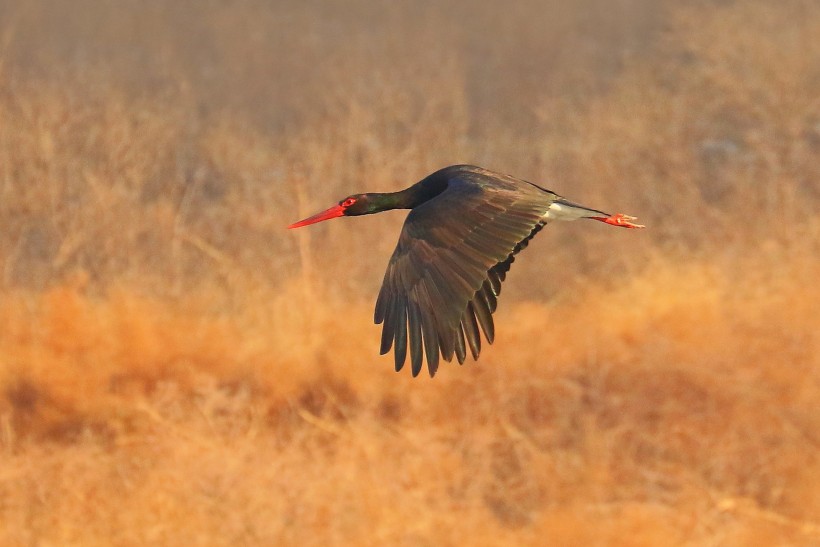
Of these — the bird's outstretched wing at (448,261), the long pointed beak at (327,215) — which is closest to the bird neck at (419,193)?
the long pointed beak at (327,215)

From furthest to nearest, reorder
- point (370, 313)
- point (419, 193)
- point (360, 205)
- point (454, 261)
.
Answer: point (370, 313)
point (360, 205)
point (419, 193)
point (454, 261)

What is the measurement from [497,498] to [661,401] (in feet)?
7.82

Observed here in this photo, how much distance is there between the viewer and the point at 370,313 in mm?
17891

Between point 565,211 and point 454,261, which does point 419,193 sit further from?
point 454,261

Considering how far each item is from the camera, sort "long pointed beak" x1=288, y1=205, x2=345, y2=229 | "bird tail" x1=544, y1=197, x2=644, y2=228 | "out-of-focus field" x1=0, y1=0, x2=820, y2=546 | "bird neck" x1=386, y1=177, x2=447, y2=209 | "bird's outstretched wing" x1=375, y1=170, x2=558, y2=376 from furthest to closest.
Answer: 1. "out-of-focus field" x1=0, y1=0, x2=820, y2=546
2. "long pointed beak" x1=288, y1=205, x2=345, y2=229
3. "bird neck" x1=386, y1=177, x2=447, y2=209
4. "bird tail" x1=544, y1=197, x2=644, y2=228
5. "bird's outstretched wing" x1=375, y1=170, x2=558, y2=376

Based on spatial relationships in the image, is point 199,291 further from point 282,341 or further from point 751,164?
point 751,164

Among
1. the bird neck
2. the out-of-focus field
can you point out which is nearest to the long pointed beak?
the bird neck

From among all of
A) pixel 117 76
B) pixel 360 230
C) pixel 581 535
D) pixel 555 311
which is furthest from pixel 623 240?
pixel 117 76

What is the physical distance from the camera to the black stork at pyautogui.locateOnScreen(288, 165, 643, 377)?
689cm

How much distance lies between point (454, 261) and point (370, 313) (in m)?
10.9

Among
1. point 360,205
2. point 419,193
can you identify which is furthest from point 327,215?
point 419,193

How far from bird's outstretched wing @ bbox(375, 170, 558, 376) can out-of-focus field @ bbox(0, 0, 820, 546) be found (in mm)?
7393

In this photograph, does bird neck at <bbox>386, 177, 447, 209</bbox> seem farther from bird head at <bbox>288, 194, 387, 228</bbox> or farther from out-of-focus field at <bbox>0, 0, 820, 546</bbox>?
out-of-focus field at <bbox>0, 0, 820, 546</bbox>

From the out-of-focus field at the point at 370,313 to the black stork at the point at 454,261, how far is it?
285 inches
